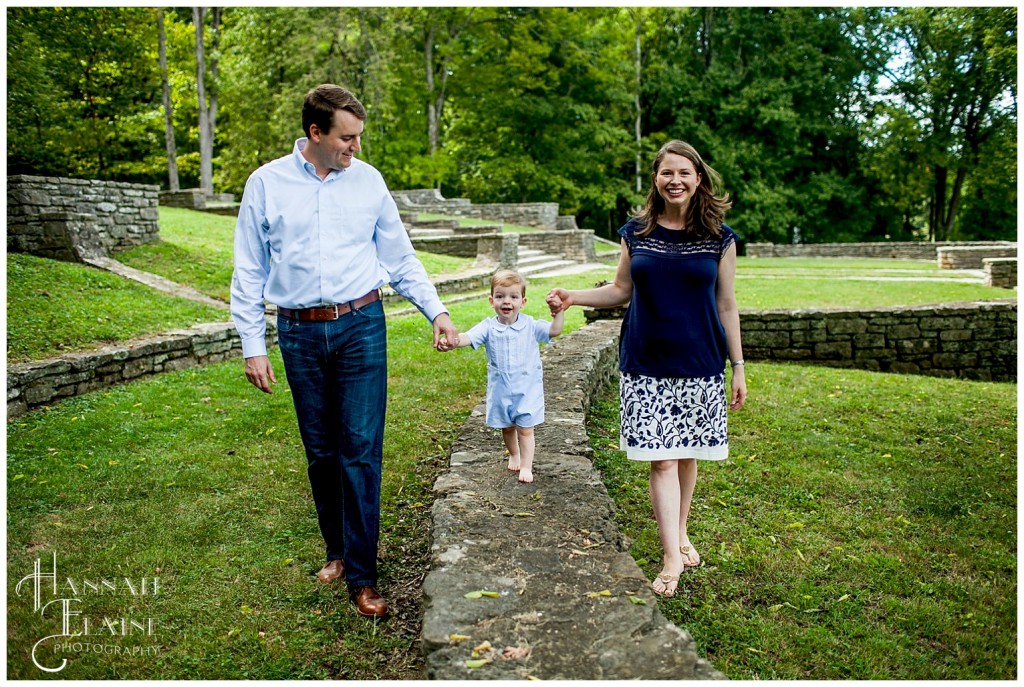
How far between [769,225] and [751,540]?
29289mm

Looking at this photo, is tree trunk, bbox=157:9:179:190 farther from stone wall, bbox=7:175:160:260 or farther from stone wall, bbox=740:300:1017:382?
stone wall, bbox=740:300:1017:382

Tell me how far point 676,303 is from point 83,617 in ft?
9.32

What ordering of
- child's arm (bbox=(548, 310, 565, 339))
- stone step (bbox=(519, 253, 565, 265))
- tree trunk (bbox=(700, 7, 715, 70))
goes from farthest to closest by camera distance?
1. tree trunk (bbox=(700, 7, 715, 70))
2. stone step (bbox=(519, 253, 565, 265))
3. child's arm (bbox=(548, 310, 565, 339))

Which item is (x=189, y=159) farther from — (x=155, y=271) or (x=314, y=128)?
(x=314, y=128)

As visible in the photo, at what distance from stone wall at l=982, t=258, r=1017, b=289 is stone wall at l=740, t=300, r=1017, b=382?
288 inches

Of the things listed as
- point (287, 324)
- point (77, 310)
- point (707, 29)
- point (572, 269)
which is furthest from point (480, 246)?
point (707, 29)

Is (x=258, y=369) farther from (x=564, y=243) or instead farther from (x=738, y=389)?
(x=564, y=243)

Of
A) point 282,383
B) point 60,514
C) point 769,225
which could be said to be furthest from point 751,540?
point 769,225

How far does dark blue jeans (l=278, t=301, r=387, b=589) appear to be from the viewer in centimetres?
333

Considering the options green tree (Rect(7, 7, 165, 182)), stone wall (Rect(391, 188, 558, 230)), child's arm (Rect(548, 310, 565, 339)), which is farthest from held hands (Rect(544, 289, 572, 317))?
stone wall (Rect(391, 188, 558, 230))

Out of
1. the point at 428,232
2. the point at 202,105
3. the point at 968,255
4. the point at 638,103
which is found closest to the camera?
the point at 428,232

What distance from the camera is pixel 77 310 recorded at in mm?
8844

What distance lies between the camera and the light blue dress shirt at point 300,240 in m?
3.27

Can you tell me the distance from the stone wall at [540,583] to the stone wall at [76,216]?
A: 30.8 feet
